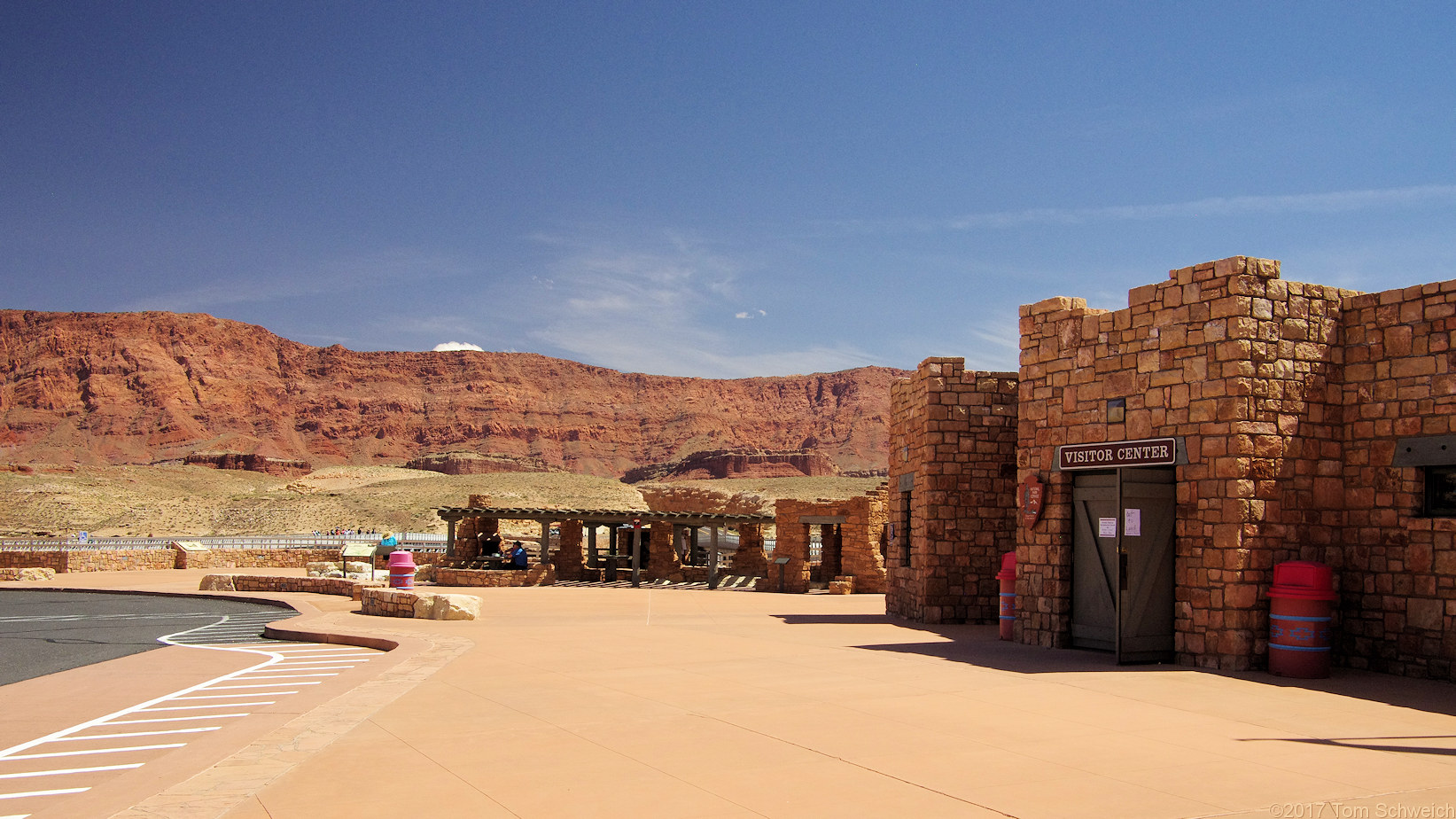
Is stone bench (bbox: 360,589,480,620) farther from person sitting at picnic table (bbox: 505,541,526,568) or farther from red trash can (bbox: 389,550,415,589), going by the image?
person sitting at picnic table (bbox: 505,541,526,568)

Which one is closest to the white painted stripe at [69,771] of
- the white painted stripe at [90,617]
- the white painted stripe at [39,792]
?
the white painted stripe at [39,792]

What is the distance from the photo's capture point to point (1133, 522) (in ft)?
36.1

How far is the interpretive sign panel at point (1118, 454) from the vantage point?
1082cm

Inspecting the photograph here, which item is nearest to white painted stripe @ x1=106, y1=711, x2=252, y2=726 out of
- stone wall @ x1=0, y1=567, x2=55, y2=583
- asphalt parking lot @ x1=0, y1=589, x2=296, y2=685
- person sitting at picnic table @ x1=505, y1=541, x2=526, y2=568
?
asphalt parking lot @ x1=0, y1=589, x2=296, y2=685

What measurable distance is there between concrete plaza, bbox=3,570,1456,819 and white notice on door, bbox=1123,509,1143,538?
1456 mm

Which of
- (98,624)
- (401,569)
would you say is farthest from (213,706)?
(98,624)

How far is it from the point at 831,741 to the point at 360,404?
14839cm

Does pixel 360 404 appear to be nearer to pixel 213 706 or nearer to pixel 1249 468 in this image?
pixel 213 706

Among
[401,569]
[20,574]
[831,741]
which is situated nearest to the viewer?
[831,741]

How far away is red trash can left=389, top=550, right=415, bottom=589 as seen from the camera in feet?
53.3

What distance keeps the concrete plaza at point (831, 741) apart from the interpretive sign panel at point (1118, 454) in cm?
219

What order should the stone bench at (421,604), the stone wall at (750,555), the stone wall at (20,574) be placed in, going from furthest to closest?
the stone wall at (750,555) → the stone wall at (20,574) → the stone bench at (421,604)

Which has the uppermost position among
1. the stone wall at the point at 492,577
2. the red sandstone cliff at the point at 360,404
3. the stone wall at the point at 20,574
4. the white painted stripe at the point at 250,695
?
the red sandstone cliff at the point at 360,404

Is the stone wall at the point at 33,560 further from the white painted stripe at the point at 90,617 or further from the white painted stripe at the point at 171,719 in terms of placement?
the white painted stripe at the point at 171,719
